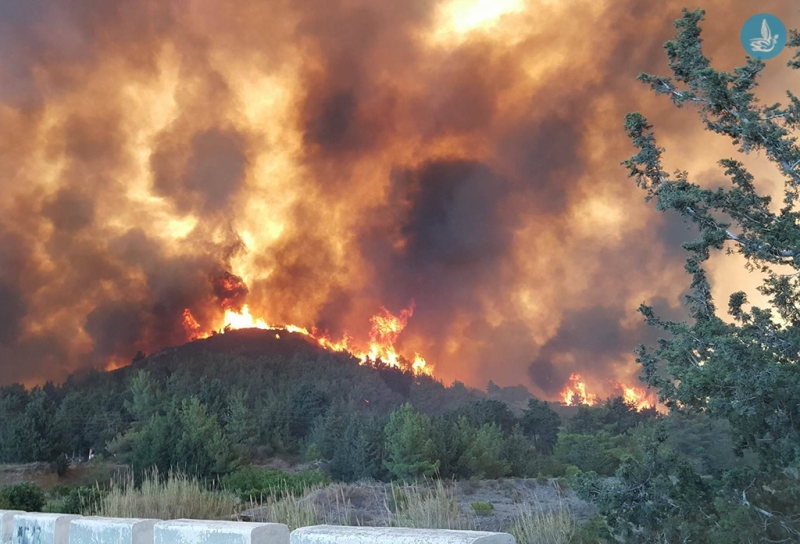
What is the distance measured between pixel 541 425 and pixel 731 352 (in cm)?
4939

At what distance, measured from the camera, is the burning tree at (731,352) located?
894cm

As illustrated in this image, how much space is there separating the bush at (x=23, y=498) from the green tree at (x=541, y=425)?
4236 centimetres

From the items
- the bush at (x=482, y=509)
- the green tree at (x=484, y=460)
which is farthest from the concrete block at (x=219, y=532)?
the green tree at (x=484, y=460)

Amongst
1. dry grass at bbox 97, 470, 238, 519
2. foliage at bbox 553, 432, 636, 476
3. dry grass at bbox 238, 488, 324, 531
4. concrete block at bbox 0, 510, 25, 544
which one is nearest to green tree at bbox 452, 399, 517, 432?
foliage at bbox 553, 432, 636, 476

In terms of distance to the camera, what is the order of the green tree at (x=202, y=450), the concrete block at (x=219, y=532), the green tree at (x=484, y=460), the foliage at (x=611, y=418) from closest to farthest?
the concrete block at (x=219, y=532)
the green tree at (x=202, y=450)
the green tree at (x=484, y=460)
the foliage at (x=611, y=418)

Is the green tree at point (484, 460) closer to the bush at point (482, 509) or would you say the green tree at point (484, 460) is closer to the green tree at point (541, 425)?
the bush at point (482, 509)

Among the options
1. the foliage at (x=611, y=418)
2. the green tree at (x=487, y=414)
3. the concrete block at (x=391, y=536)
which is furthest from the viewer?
the foliage at (x=611, y=418)

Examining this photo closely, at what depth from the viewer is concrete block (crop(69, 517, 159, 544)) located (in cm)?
590

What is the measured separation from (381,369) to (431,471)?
207 ft

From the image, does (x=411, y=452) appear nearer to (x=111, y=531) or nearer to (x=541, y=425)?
(x=111, y=531)

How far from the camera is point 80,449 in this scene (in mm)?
51938

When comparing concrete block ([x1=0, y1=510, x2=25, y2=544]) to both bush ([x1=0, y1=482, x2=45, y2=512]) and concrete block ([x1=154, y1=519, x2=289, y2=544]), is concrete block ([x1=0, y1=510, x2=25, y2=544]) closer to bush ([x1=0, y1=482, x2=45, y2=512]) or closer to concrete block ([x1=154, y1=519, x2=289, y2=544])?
concrete block ([x1=154, y1=519, x2=289, y2=544])

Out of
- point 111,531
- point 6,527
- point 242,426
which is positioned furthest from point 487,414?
point 111,531

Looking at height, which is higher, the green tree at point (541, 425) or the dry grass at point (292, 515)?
the green tree at point (541, 425)
